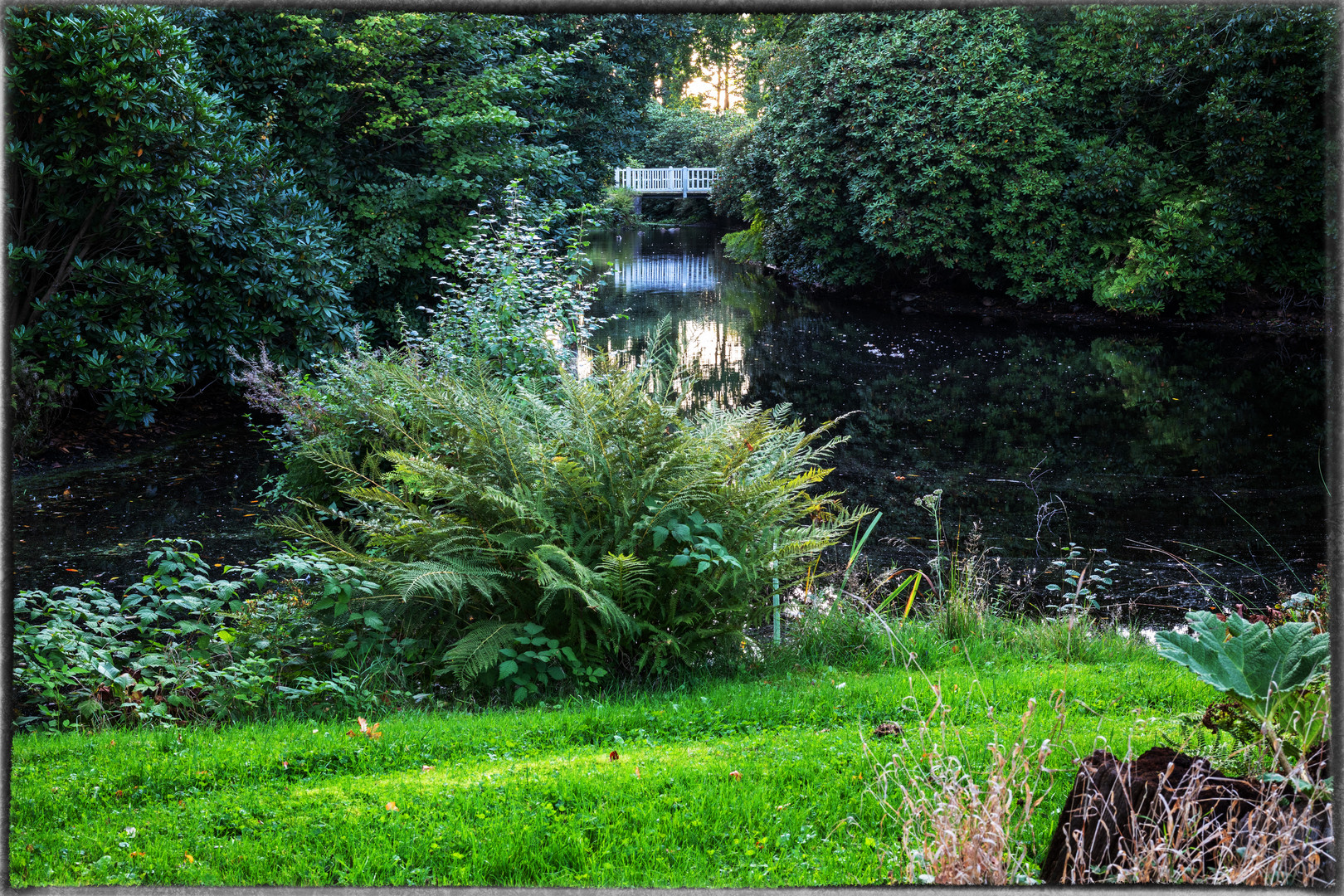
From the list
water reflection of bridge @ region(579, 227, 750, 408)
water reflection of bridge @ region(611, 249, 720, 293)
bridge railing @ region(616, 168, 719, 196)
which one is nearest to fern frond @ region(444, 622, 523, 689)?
water reflection of bridge @ region(579, 227, 750, 408)

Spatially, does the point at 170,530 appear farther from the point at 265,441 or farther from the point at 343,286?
the point at 343,286

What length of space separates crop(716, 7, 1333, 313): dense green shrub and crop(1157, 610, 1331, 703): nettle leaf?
518 inches

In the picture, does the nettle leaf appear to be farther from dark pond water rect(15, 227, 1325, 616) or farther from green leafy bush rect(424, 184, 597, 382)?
green leafy bush rect(424, 184, 597, 382)

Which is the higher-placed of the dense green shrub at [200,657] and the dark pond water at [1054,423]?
the dark pond water at [1054,423]

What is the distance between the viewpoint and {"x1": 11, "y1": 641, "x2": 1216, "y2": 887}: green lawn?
2.21m

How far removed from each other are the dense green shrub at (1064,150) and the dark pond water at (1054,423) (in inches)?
53.5

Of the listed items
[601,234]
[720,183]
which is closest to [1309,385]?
[720,183]

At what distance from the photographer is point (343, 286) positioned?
1023cm

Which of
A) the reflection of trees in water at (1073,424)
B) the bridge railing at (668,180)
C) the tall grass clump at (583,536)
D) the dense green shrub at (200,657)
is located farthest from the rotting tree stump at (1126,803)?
the bridge railing at (668,180)

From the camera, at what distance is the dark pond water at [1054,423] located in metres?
6.80

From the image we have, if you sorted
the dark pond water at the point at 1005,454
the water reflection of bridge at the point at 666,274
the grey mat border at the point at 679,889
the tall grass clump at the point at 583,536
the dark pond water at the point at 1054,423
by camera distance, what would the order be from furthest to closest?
the water reflection of bridge at the point at 666,274
the dark pond water at the point at 1054,423
the dark pond water at the point at 1005,454
the tall grass clump at the point at 583,536
the grey mat border at the point at 679,889

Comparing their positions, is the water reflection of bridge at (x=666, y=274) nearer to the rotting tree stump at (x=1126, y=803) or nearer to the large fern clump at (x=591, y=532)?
the large fern clump at (x=591, y=532)

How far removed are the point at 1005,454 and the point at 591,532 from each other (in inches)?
248

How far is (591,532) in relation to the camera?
3.96 meters
